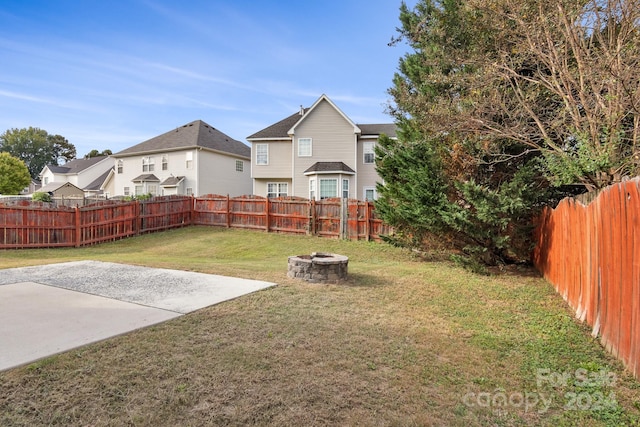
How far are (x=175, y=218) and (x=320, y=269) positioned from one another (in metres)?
13.3

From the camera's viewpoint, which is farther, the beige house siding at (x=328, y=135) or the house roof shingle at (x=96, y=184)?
the house roof shingle at (x=96, y=184)

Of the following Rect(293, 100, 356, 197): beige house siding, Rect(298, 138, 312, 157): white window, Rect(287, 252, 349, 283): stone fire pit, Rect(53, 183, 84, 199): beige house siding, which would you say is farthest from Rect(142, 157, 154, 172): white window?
Rect(287, 252, 349, 283): stone fire pit

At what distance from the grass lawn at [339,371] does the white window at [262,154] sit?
17.8 meters

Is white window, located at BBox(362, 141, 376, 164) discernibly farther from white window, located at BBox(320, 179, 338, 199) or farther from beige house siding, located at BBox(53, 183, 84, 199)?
beige house siding, located at BBox(53, 183, 84, 199)

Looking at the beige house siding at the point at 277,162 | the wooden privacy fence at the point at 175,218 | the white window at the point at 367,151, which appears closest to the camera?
the wooden privacy fence at the point at 175,218

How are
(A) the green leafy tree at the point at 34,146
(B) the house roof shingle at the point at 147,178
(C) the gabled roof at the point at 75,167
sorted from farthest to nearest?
(A) the green leafy tree at the point at 34,146
(C) the gabled roof at the point at 75,167
(B) the house roof shingle at the point at 147,178

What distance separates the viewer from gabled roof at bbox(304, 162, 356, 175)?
20109 millimetres

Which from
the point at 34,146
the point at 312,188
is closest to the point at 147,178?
the point at 312,188

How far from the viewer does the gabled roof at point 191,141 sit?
26250 mm

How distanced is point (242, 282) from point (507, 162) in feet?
21.4

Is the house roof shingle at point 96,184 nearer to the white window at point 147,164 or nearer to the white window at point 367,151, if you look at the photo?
the white window at point 147,164

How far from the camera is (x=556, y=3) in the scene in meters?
6.00

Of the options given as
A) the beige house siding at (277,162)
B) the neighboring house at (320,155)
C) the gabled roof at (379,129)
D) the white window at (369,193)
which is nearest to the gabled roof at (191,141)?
the neighboring house at (320,155)

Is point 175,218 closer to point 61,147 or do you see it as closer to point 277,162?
point 277,162
